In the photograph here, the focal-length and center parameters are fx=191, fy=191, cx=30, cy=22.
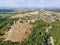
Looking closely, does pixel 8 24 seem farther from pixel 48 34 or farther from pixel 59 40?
pixel 59 40

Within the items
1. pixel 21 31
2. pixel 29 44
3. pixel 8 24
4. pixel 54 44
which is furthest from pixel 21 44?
pixel 8 24

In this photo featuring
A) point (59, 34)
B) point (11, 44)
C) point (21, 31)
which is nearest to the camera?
point (11, 44)

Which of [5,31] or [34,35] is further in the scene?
[5,31]

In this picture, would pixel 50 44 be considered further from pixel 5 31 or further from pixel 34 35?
pixel 5 31


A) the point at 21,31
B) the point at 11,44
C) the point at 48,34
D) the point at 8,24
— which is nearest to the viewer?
the point at 11,44

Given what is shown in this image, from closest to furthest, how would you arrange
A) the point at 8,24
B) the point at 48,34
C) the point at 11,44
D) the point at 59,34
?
the point at 11,44 → the point at 59,34 → the point at 48,34 → the point at 8,24

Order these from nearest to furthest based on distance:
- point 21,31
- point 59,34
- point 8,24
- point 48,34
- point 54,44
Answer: point 54,44 < point 59,34 < point 48,34 < point 21,31 < point 8,24

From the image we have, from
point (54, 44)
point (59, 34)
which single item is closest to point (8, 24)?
point (59, 34)

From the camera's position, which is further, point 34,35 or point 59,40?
point 34,35

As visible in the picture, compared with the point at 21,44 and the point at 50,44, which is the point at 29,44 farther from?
the point at 50,44
